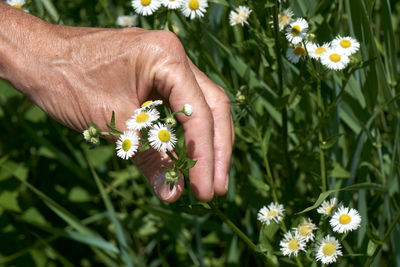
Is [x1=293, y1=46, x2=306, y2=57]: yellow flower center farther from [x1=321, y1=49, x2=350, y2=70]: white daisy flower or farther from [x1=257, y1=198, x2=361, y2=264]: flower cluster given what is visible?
[x1=257, y1=198, x2=361, y2=264]: flower cluster

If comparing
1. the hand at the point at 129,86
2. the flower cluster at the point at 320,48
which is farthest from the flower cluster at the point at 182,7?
the flower cluster at the point at 320,48

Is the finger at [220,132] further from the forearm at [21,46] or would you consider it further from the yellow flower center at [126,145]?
the forearm at [21,46]

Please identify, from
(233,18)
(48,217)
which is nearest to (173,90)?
(233,18)

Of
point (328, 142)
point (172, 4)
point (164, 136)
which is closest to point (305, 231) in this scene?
point (328, 142)

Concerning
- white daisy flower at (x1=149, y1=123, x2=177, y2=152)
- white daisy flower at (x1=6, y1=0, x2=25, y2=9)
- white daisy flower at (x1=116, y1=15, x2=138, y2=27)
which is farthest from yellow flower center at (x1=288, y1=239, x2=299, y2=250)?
white daisy flower at (x1=6, y1=0, x2=25, y2=9)

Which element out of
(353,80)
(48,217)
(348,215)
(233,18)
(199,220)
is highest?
(233,18)

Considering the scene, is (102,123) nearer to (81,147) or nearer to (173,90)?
(173,90)
